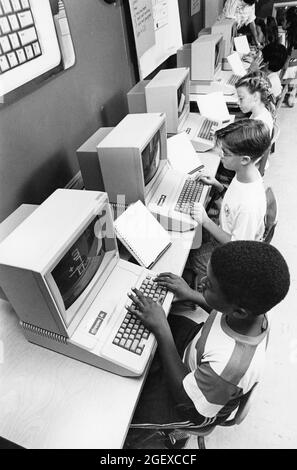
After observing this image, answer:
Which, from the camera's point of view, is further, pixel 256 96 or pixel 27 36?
pixel 256 96

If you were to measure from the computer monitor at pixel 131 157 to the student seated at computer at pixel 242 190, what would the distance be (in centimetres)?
31

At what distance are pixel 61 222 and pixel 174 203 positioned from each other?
2.58 feet

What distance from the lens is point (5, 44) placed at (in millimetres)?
1217

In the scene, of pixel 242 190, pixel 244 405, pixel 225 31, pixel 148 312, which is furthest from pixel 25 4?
pixel 225 31

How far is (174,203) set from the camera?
162 centimetres

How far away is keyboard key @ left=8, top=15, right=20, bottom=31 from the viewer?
1229 mm

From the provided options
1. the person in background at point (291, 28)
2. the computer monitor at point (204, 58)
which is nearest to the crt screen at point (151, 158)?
the computer monitor at point (204, 58)

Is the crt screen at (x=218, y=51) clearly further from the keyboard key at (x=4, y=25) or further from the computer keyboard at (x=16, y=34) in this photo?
the keyboard key at (x=4, y=25)

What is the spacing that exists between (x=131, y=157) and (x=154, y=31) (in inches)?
71.4

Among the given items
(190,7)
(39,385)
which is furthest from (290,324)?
(190,7)

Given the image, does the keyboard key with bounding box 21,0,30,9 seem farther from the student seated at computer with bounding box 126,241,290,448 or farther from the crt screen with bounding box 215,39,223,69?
the crt screen with bounding box 215,39,223,69

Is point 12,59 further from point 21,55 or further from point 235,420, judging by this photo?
point 235,420

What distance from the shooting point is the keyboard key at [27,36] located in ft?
4.24

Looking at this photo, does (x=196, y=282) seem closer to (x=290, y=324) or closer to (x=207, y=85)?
(x=290, y=324)
